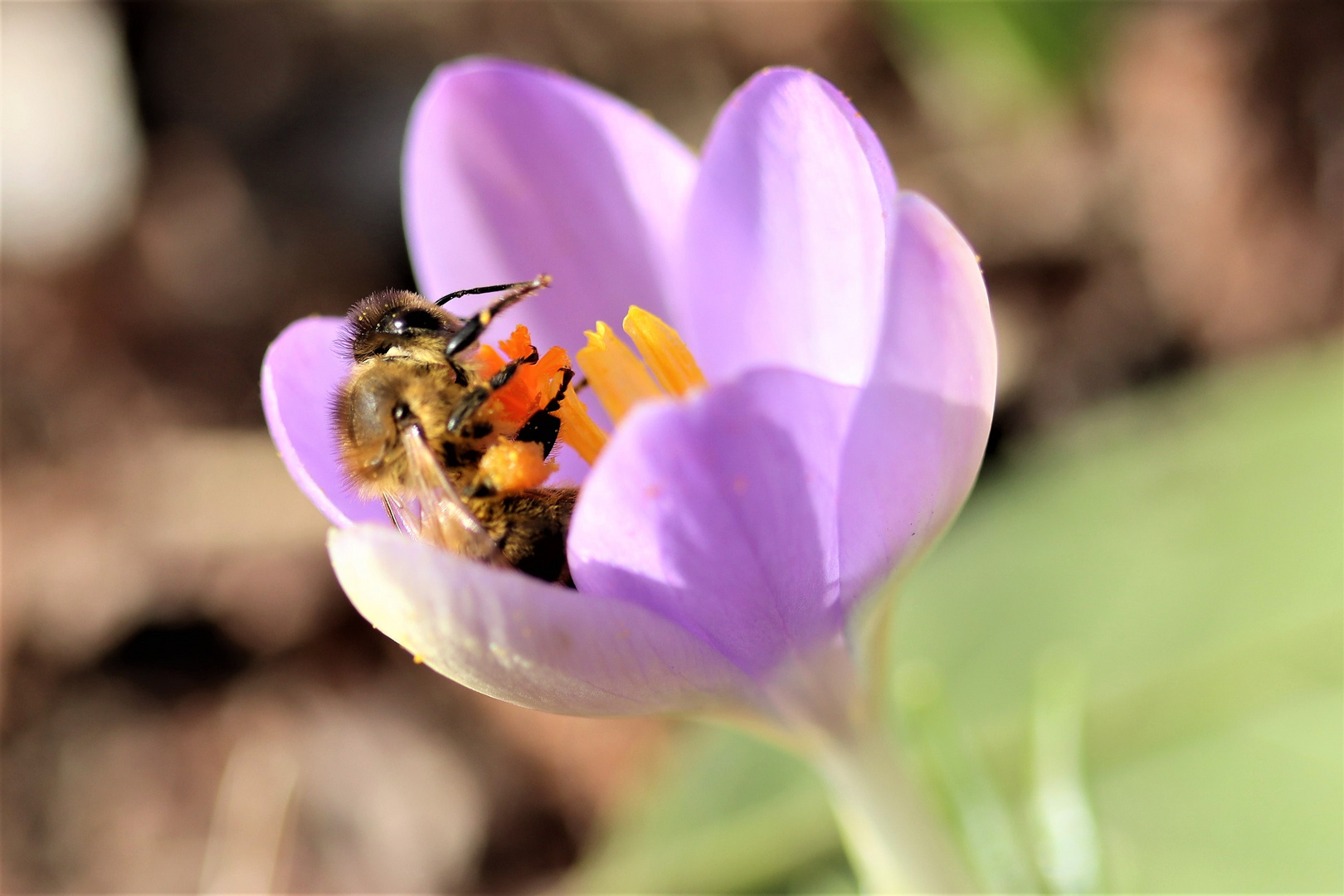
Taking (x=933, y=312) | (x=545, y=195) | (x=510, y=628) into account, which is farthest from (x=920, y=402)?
(x=545, y=195)

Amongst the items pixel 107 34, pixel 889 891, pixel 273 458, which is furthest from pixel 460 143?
pixel 107 34

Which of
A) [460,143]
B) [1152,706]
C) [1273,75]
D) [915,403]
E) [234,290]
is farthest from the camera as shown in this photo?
[234,290]

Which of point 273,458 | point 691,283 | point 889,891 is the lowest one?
point 273,458

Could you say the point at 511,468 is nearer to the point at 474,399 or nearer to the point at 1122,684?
the point at 474,399

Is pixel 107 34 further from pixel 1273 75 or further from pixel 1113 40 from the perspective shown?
pixel 1273 75

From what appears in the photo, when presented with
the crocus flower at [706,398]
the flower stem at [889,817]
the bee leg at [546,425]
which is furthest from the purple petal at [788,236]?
the flower stem at [889,817]
